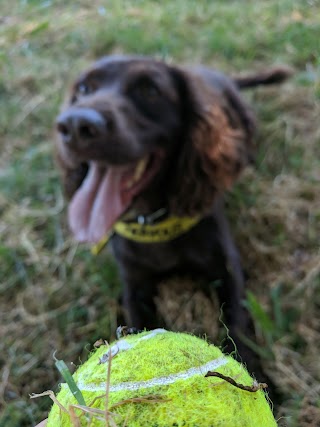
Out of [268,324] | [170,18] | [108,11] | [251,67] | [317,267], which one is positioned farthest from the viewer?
[108,11]

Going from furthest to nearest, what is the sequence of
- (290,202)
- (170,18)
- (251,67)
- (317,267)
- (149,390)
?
(170,18) → (251,67) → (290,202) → (317,267) → (149,390)

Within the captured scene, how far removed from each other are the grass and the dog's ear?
0.34 m

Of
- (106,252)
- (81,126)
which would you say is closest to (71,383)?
(81,126)

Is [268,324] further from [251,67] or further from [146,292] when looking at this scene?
[251,67]

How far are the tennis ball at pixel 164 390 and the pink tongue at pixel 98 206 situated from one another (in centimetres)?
81

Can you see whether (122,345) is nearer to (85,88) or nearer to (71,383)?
(71,383)

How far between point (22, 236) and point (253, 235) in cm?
101

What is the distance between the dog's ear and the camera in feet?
5.70

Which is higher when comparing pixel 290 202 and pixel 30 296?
pixel 30 296

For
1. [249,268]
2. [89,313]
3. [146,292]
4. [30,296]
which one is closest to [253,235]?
[249,268]

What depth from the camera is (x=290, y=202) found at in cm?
211

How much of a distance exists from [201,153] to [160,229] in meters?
0.32

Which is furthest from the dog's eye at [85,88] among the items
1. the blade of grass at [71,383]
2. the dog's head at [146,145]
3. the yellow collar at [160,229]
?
the blade of grass at [71,383]

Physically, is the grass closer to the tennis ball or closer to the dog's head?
the dog's head
